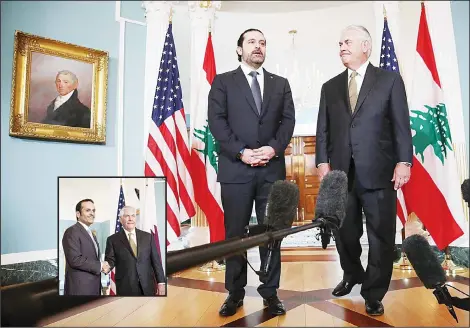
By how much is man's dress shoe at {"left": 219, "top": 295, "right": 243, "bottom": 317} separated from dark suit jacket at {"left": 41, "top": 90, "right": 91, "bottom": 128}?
5.35 feet

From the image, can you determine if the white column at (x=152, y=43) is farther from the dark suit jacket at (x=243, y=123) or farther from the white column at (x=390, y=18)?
the white column at (x=390, y=18)

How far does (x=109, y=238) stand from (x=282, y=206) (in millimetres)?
1061

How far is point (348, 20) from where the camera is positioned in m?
3.67

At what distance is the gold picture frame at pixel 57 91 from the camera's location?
91.7 inches

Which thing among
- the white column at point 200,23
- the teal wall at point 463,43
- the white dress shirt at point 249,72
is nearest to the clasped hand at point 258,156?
the white dress shirt at point 249,72

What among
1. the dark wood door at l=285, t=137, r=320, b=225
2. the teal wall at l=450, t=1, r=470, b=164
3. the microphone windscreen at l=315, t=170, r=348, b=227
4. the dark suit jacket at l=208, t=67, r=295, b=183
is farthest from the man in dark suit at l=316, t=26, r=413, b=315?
the dark wood door at l=285, t=137, r=320, b=225

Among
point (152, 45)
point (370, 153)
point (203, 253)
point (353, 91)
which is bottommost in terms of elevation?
point (203, 253)

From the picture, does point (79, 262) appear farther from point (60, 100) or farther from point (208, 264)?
point (60, 100)

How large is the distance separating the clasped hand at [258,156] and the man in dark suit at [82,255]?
73 cm

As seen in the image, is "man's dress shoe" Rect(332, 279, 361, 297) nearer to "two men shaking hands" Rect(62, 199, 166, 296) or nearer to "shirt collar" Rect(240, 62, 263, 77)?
"two men shaking hands" Rect(62, 199, 166, 296)

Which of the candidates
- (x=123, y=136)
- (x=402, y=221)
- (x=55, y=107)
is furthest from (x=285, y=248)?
(x=55, y=107)

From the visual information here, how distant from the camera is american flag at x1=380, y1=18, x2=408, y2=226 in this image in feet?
8.32

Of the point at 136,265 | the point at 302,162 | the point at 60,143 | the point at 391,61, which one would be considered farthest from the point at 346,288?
the point at 302,162

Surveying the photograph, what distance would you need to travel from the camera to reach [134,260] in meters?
1.70
